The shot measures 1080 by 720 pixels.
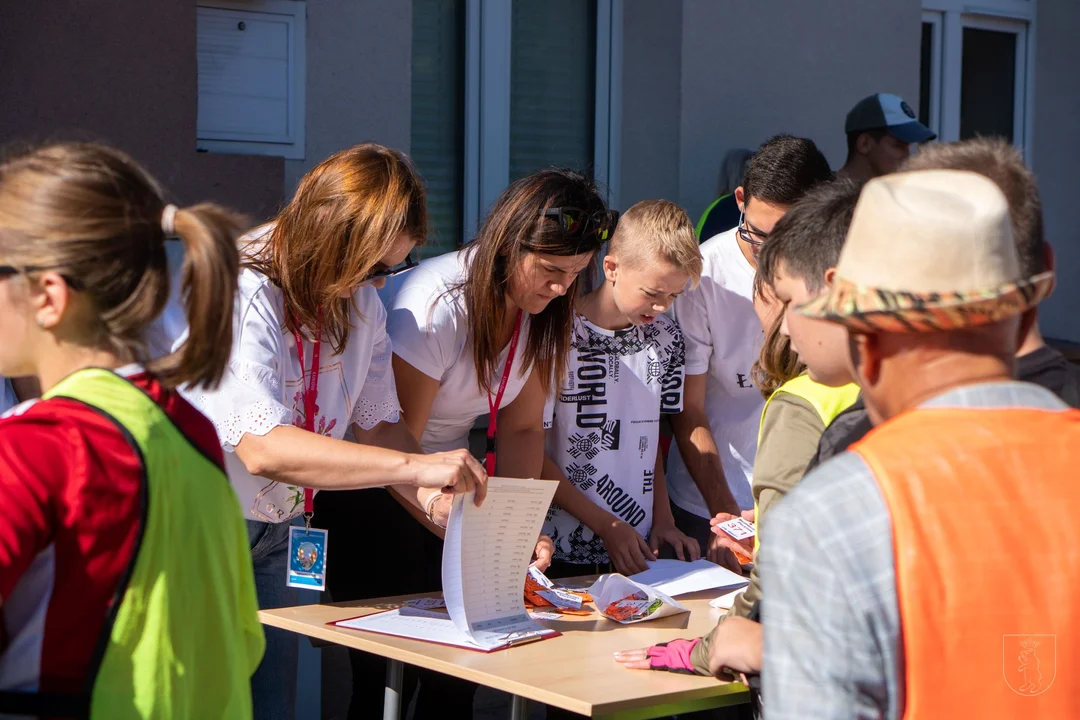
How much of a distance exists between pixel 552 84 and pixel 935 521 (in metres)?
4.02

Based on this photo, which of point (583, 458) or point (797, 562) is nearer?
point (797, 562)

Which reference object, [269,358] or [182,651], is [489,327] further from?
[182,651]

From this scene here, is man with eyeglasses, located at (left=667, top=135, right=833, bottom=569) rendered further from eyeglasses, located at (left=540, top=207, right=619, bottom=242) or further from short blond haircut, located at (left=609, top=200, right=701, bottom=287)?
eyeglasses, located at (left=540, top=207, right=619, bottom=242)

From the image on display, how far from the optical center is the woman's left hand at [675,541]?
336 cm

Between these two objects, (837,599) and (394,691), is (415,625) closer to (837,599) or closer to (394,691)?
(394,691)

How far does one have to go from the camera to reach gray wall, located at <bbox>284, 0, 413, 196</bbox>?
4.11 meters

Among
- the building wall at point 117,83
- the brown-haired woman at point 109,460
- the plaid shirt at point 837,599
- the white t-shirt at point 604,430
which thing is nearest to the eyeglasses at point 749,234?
the white t-shirt at point 604,430

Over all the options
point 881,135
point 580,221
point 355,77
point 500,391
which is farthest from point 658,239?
point 881,135

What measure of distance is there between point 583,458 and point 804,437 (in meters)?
1.22

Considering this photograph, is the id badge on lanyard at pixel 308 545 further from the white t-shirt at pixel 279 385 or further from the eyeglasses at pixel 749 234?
the eyeglasses at pixel 749 234

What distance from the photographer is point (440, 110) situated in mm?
4730

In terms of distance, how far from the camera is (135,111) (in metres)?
3.46

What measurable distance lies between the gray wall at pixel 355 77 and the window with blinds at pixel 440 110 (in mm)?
341

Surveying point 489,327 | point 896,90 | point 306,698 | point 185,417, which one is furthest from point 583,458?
point 896,90
